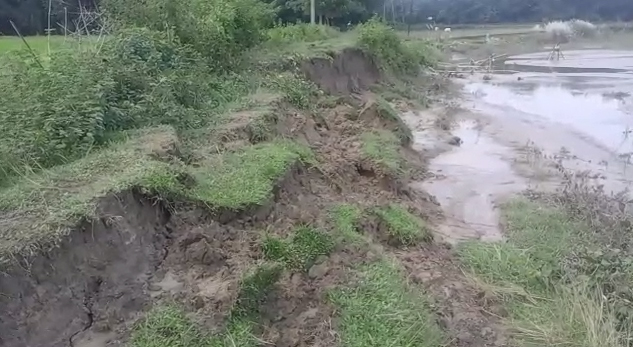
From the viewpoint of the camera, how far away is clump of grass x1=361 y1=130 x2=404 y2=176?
9.66 meters

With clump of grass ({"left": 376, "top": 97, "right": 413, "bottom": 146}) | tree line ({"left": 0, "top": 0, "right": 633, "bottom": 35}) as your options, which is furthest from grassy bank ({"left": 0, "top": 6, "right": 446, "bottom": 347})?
Answer: tree line ({"left": 0, "top": 0, "right": 633, "bottom": 35})

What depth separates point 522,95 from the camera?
21.3m

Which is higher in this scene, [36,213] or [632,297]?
[36,213]

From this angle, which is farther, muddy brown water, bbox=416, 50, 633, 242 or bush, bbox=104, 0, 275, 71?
bush, bbox=104, 0, 275, 71

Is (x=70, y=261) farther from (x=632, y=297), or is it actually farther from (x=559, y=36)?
(x=559, y=36)

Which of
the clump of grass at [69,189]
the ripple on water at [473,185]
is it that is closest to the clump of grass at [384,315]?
the clump of grass at [69,189]

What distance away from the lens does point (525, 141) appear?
13.8 meters

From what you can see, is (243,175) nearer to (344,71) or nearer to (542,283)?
(542,283)

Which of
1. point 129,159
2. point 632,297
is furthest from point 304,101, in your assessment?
point 632,297

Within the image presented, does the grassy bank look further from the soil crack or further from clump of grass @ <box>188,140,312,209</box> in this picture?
the soil crack

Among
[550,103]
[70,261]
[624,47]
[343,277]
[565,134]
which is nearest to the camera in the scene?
[70,261]

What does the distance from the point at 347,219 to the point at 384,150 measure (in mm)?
3700

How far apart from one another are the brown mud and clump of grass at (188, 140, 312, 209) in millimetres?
116

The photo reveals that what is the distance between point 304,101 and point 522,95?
38.5ft
